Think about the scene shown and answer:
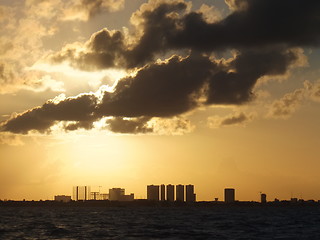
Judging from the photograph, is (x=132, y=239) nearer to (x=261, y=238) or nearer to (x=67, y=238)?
(x=67, y=238)

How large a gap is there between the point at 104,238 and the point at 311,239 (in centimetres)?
3716

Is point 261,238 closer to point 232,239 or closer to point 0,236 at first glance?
point 232,239

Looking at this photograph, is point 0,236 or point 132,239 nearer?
point 132,239

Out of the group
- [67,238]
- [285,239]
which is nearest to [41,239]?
[67,238]

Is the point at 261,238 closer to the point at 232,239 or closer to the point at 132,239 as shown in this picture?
the point at 232,239

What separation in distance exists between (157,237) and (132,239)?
19.4ft

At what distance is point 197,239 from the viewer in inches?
3848

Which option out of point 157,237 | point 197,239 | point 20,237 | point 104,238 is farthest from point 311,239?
point 20,237

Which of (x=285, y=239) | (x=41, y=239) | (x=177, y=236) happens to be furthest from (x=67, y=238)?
(x=285, y=239)

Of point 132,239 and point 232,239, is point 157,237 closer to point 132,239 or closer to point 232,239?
point 132,239

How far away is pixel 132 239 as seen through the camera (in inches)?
3765

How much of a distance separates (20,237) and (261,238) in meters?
44.1

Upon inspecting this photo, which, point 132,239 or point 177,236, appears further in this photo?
point 177,236

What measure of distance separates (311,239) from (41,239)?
48.4 meters
